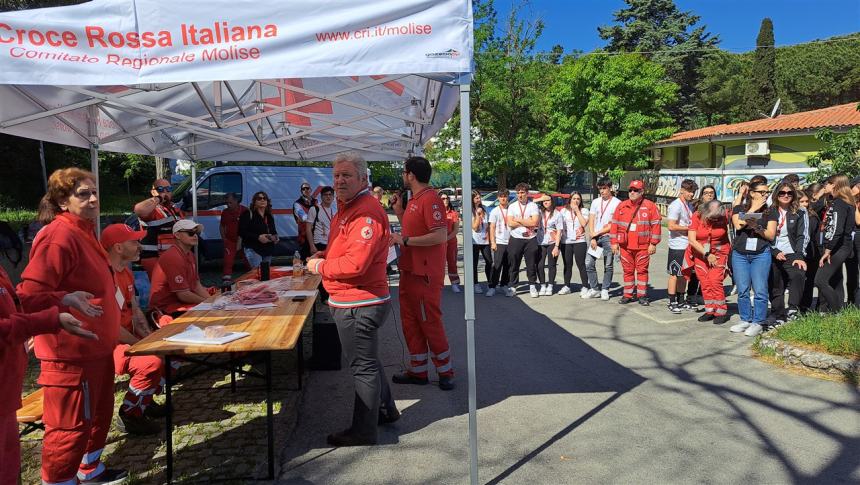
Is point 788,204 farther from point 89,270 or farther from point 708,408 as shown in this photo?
point 89,270

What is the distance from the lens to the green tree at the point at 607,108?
96.5ft

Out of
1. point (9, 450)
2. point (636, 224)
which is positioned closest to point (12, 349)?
point (9, 450)

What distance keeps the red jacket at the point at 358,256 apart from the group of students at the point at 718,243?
7.74 ft

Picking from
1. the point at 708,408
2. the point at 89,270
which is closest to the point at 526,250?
the point at 708,408

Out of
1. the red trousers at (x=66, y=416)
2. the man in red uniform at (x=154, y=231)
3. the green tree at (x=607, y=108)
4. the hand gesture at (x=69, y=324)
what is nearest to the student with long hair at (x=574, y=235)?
the man in red uniform at (x=154, y=231)

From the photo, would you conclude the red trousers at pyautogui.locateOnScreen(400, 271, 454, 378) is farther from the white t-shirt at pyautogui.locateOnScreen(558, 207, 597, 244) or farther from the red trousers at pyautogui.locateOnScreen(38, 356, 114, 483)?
the white t-shirt at pyautogui.locateOnScreen(558, 207, 597, 244)

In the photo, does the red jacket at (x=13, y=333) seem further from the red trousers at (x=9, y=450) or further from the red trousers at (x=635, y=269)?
the red trousers at (x=635, y=269)

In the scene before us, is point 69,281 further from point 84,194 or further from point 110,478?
point 110,478

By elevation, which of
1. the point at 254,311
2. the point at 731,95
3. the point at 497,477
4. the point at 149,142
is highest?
the point at 731,95

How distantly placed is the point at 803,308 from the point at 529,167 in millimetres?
25191

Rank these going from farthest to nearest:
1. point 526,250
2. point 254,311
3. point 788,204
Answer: point 526,250 < point 788,204 < point 254,311

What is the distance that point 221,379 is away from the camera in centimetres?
561

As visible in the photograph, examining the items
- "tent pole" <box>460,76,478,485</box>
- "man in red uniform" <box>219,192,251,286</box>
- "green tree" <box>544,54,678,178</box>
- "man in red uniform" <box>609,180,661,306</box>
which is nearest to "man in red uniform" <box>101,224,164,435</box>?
"tent pole" <box>460,76,478,485</box>

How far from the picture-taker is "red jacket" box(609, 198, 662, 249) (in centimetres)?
838
